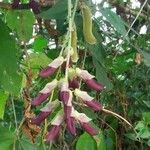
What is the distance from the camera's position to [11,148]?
0.91 metres

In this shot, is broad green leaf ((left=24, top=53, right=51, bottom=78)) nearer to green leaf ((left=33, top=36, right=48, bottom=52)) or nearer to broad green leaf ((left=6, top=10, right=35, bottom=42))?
broad green leaf ((left=6, top=10, right=35, bottom=42))

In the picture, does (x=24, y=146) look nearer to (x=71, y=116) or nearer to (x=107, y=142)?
(x=71, y=116)

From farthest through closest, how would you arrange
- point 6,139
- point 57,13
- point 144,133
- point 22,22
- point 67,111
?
point 144,133, point 22,22, point 57,13, point 6,139, point 67,111

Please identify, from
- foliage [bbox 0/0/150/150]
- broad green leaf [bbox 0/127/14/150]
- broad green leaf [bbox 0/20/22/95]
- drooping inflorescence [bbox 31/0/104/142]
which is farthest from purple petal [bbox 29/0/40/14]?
drooping inflorescence [bbox 31/0/104/142]

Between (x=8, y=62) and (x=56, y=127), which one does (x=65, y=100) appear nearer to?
(x=56, y=127)

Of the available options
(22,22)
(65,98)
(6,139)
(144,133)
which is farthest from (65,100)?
(144,133)

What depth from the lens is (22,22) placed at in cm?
126

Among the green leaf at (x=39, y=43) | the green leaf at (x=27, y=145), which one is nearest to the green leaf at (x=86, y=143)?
the green leaf at (x=27, y=145)

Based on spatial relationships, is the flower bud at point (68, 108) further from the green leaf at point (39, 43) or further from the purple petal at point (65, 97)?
the green leaf at point (39, 43)

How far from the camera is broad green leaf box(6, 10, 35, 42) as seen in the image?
4.09 feet

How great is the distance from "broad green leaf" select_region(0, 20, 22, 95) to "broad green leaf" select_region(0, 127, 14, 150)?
106 mm

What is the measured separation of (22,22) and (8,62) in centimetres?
28

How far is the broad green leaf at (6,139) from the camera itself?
912 millimetres

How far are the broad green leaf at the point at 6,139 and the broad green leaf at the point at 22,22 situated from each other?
333 mm
